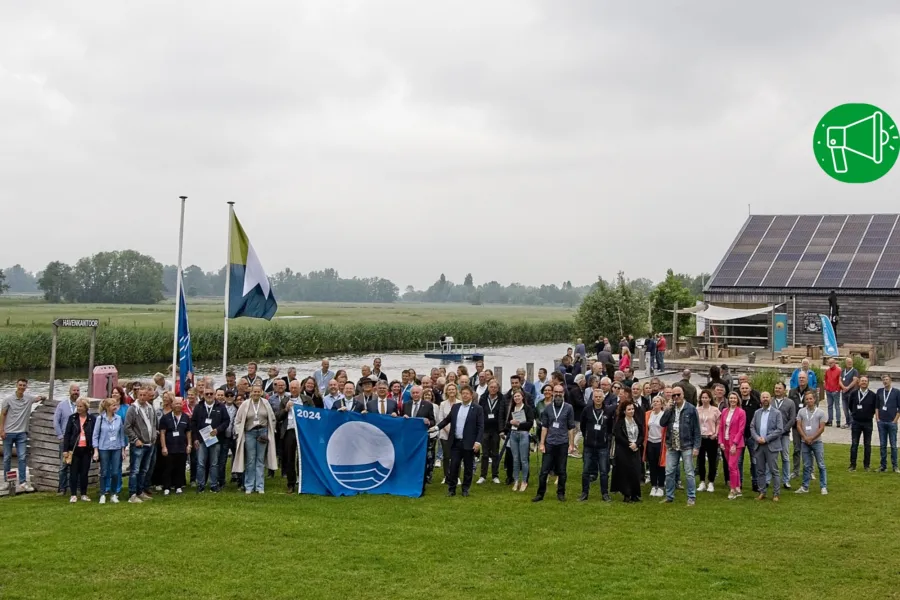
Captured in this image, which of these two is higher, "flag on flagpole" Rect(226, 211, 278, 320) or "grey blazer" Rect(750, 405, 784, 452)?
"flag on flagpole" Rect(226, 211, 278, 320)

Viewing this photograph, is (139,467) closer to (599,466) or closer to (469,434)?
(469,434)

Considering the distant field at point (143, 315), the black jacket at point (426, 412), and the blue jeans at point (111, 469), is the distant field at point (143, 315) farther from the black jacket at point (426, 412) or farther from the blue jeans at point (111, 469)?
the black jacket at point (426, 412)

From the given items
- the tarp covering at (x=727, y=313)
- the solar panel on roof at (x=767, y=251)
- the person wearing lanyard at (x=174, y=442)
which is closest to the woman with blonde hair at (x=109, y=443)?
the person wearing lanyard at (x=174, y=442)

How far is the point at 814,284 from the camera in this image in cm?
3741

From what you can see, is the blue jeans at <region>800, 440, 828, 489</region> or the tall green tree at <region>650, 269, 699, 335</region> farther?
the tall green tree at <region>650, 269, 699, 335</region>

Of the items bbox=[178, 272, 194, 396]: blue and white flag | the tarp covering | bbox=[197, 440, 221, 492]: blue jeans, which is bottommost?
bbox=[197, 440, 221, 492]: blue jeans

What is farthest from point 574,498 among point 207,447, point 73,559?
point 73,559

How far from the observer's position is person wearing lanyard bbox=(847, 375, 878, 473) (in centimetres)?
1494

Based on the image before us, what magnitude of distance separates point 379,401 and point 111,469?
4.33 meters

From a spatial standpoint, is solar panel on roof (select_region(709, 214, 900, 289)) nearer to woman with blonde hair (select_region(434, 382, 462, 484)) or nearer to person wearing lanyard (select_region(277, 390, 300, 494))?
woman with blonde hair (select_region(434, 382, 462, 484))

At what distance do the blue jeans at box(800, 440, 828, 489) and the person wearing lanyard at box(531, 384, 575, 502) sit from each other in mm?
3849

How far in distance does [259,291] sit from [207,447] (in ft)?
23.0

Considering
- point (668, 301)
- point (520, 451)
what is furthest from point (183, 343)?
point (668, 301)

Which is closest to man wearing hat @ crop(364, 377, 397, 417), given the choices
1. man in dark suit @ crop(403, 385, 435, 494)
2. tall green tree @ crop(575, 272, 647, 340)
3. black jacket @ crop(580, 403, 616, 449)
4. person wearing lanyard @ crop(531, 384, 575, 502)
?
man in dark suit @ crop(403, 385, 435, 494)
